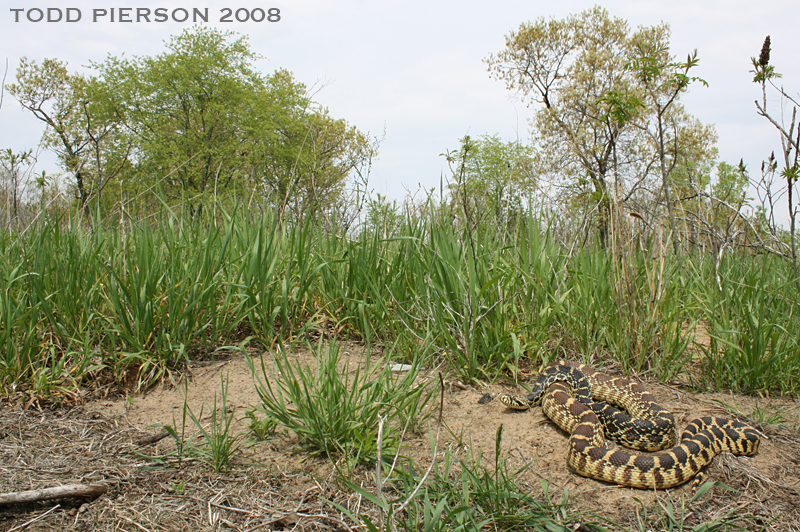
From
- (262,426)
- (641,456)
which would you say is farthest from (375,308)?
(641,456)

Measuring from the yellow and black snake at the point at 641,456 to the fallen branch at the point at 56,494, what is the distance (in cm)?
243

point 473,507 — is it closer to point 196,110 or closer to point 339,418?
point 339,418

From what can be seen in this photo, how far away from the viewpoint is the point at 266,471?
2.61 meters

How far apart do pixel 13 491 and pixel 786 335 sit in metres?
5.31

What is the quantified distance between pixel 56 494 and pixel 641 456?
10.0 ft

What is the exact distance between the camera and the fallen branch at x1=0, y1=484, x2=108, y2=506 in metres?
2.28

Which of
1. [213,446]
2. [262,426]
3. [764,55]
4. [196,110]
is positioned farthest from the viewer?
[196,110]

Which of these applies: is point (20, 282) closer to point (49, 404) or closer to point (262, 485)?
point (49, 404)

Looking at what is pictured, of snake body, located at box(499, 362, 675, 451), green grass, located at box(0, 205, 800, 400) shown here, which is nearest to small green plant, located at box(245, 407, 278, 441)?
green grass, located at box(0, 205, 800, 400)

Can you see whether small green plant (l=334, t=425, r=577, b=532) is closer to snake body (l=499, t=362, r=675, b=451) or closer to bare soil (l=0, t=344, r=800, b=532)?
bare soil (l=0, t=344, r=800, b=532)

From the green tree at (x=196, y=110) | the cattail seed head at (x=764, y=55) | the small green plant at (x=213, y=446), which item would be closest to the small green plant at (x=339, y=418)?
the small green plant at (x=213, y=446)

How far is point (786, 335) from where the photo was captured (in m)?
3.85

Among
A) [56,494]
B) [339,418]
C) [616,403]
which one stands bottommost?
[56,494]

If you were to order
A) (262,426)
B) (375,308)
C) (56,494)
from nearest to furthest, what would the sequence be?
(56,494)
(262,426)
(375,308)
